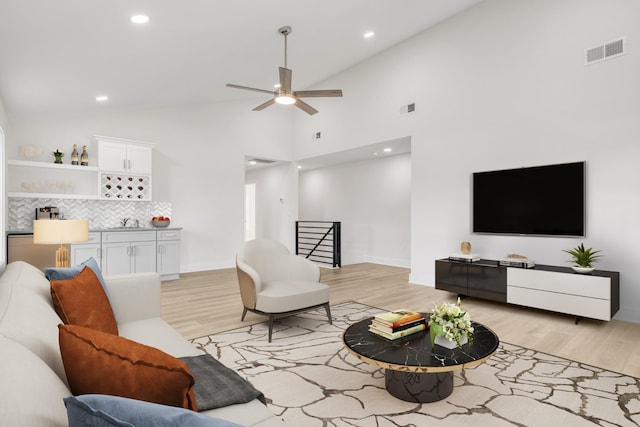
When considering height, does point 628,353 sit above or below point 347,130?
below

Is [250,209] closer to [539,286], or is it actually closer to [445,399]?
[539,286]

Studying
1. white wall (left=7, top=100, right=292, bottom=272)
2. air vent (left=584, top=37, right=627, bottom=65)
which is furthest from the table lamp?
air vent (left=584, top=37, right=627, bottom=65)

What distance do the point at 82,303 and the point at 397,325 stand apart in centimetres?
184

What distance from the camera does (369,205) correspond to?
863 cm

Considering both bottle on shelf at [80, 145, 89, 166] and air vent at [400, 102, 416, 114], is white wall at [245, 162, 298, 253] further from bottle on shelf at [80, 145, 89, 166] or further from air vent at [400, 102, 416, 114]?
bottle on shelf at [80, 145, 89, 166]

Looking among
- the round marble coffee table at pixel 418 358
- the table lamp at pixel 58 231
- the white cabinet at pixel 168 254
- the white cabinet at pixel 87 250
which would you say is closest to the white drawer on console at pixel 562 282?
the round marble coffee table at pixel 418 358

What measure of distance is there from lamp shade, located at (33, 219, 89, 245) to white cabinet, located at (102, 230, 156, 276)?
2.90 meters

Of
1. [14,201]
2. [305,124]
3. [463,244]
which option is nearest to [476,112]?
[463,244]

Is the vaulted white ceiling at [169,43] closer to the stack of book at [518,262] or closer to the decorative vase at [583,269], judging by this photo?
the stack of book at [518,262]

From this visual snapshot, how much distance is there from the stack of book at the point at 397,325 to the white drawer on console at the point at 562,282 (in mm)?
2249

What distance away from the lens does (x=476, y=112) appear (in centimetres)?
517

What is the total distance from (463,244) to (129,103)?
5359mm

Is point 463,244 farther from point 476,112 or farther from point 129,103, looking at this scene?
point 129,103

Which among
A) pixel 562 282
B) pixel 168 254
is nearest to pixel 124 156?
pixel 168 254
